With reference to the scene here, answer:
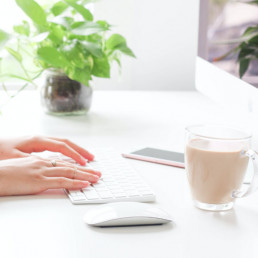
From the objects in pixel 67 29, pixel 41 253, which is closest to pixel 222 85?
pixel 67 29

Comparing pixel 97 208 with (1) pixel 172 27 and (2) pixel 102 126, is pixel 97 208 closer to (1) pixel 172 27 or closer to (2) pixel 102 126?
(2) pixel 102 126

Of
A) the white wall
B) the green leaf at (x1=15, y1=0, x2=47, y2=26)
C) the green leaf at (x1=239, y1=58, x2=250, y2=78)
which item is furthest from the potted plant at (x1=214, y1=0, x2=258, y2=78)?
the white wall

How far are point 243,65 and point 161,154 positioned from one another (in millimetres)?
249

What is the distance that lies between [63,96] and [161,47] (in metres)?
0.69

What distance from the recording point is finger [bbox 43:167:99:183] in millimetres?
921

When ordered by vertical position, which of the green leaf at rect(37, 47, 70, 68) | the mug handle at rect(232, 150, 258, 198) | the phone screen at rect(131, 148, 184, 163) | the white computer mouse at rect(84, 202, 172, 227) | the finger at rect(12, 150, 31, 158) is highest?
the green leaf at rect(37, 47, 70, 68)

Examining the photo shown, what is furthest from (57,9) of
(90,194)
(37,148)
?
(90,194)

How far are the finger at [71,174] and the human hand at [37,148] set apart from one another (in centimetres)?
11

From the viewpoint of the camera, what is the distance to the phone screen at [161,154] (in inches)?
43.5

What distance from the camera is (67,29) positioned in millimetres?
1408

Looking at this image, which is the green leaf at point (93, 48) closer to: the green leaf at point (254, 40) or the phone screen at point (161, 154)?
the phone screen at point (161, 154)

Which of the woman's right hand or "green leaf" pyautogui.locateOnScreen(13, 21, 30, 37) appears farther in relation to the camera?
"green leaf" pyautogui.locateOnScreen(13, 21, 30, 37)

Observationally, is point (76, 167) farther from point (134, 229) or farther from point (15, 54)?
point (15, 54)

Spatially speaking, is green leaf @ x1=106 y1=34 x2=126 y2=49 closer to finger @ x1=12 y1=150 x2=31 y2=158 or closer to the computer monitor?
the computer monitor
